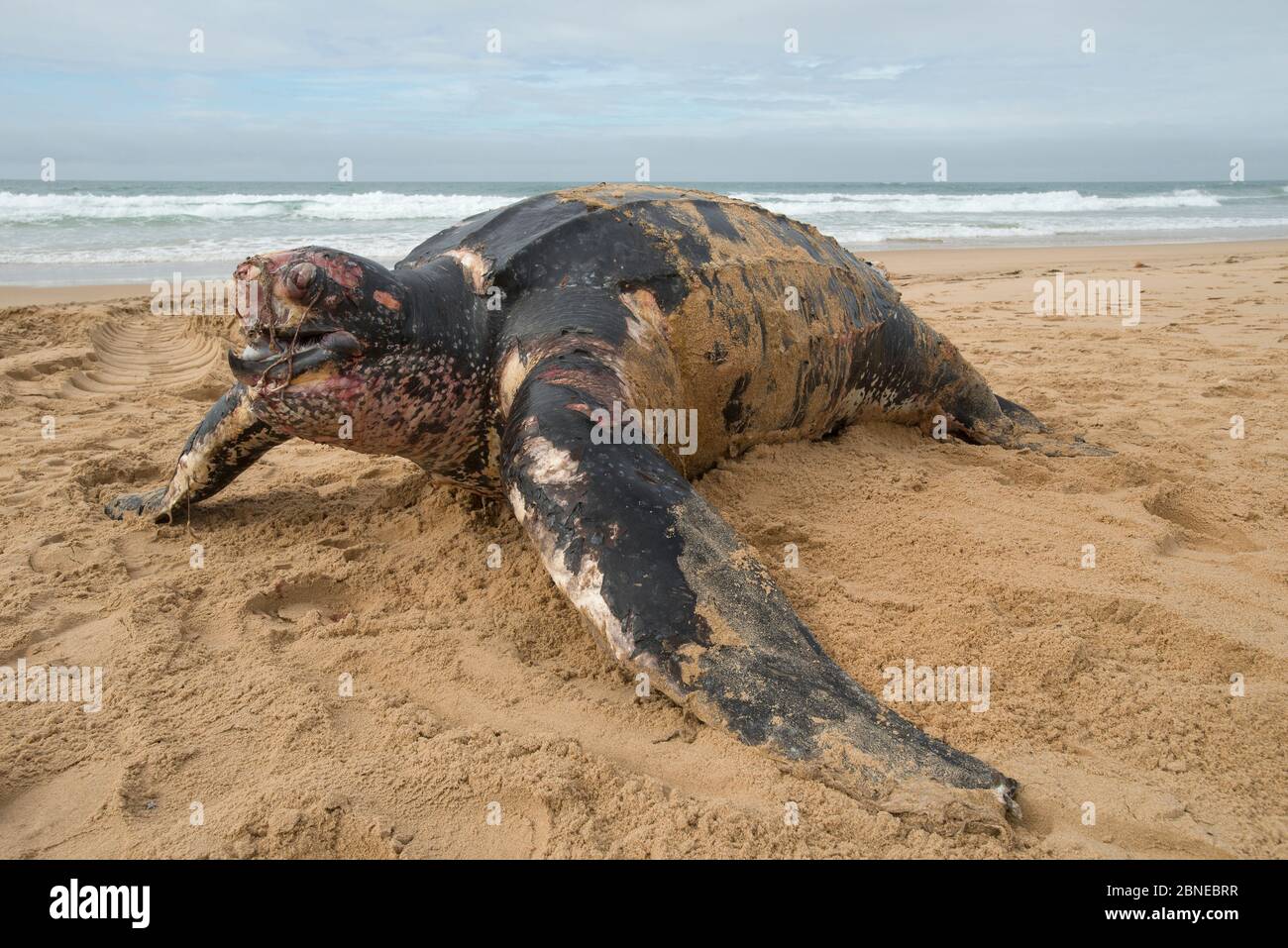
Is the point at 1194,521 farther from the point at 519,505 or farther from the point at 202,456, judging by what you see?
the point at 202,456

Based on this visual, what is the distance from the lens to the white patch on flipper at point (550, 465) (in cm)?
234

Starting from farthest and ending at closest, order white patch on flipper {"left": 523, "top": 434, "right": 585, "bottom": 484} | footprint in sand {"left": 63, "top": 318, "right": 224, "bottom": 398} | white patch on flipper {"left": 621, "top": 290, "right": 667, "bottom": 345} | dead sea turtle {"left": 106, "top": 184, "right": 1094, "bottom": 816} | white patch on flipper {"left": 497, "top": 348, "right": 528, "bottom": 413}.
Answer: footprint in sand {"left": 63, "top": 318, "right": 224, "bottom": 398}, white patch on flipper {"left": 621, "top": 290, "right": 667, "bottom": 345}, white patch on flipper {"left": 497, "top": 348, "right": 528, "bottom": 413}, white patch on flipper {"left": 523, "top": 434, "right": 585, "bottom": 484}, dead sea turtle {"left": 106, "top": 184, "right": 1094, "bottom": 816}

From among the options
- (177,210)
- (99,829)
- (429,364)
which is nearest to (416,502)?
(429,364)

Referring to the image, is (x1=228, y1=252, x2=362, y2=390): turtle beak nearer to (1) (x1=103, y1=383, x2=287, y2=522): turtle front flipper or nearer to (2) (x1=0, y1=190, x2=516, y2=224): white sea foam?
(1) (x1=103, y1=383, x2=287, y2=522): turtle front flipper

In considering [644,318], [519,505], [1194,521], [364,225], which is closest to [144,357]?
[644,318]

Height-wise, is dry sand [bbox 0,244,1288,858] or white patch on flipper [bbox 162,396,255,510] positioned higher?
white patch on flipper [bbox 162,396,255,510]

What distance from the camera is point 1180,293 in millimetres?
9477

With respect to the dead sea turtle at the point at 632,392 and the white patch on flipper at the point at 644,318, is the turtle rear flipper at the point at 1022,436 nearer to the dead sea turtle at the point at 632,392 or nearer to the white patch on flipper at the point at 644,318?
the dead sea turtle at the point at 632,392

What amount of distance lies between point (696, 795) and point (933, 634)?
97 cm

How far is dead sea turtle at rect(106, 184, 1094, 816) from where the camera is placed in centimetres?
201

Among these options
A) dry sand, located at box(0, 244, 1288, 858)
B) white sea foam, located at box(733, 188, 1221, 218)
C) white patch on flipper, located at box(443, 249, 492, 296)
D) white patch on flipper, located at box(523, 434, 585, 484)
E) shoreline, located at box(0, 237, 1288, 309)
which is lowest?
dry sand, located at box(0, 244, 1288, 858)

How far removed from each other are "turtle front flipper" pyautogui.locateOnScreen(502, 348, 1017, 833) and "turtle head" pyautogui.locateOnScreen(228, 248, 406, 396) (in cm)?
60

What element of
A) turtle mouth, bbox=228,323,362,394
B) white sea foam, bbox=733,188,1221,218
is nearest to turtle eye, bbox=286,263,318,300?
turtle mouth, bbox=228,323,362,394

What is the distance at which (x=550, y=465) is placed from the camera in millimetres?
2379
